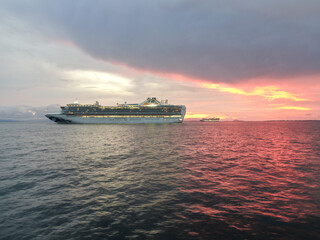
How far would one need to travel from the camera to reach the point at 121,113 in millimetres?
139875

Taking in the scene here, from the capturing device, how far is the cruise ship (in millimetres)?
135000

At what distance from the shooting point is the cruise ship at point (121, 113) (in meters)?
135

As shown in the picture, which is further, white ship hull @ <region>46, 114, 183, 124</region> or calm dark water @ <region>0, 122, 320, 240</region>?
white ship hull @ <region>46, 114, 183, 124</region>

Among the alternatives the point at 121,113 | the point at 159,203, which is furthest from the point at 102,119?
the point at 159,203

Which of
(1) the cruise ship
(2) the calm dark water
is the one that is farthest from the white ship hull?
(2) the calm dark water

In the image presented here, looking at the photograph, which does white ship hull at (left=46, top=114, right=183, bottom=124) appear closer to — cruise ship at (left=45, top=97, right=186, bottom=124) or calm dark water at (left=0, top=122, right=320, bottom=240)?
cruise ship at (left=45, top=97, right=186, bottom=124)

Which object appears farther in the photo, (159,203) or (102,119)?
(102,119)

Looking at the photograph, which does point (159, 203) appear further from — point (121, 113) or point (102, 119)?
point (102, 119)

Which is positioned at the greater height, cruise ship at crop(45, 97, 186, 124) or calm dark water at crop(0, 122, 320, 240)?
cruise ship at crop(45, 97, 186, 124)

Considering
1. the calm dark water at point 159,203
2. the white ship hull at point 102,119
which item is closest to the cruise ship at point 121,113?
the white ship hull at point 102,119

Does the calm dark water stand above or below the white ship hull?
below

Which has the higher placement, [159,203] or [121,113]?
[121,113]

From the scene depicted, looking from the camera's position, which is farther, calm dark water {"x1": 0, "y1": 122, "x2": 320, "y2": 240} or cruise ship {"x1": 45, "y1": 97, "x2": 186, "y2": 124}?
cruise ship {"x1": 45, "y1": 97, "x2": 186, "y2": 124}

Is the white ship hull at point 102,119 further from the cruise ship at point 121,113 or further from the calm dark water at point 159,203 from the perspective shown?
the calm dark water at point 159,203
